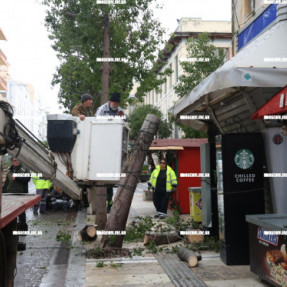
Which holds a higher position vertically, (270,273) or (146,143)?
(146,143)

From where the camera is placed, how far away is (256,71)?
19.0 ft

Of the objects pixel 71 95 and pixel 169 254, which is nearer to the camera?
pixel 169 254

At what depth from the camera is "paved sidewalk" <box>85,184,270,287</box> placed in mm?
5875

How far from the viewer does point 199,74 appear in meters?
20.5

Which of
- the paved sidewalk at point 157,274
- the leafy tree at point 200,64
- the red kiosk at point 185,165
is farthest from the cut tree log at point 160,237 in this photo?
the leafy tree at point 200,64

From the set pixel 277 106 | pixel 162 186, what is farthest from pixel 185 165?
pixel 277 106

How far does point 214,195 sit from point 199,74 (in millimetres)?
12764

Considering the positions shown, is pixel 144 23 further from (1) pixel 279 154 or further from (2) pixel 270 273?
(2) pixel 270 273

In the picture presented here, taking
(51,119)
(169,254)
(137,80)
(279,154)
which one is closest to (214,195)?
(169,254)

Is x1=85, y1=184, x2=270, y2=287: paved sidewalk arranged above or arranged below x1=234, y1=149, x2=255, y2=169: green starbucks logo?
below

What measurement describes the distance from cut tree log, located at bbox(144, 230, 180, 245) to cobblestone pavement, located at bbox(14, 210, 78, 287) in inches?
60.5

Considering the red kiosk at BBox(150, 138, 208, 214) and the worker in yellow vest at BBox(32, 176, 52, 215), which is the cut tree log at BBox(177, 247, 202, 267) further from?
the worker in yellow vest at BBox(32, 176, 52, 215)

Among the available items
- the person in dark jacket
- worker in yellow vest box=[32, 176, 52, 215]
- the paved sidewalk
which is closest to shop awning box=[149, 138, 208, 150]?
worker in yellow vest box=[32, 176, 52, 215]

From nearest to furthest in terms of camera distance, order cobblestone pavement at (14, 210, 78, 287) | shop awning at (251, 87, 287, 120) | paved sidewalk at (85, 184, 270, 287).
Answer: shop awning at (251, 87, 287, 120) < paved sidewalk at (85, 184, 270, 287) < cobblestone pavement at (14, 210, 78, 287)
